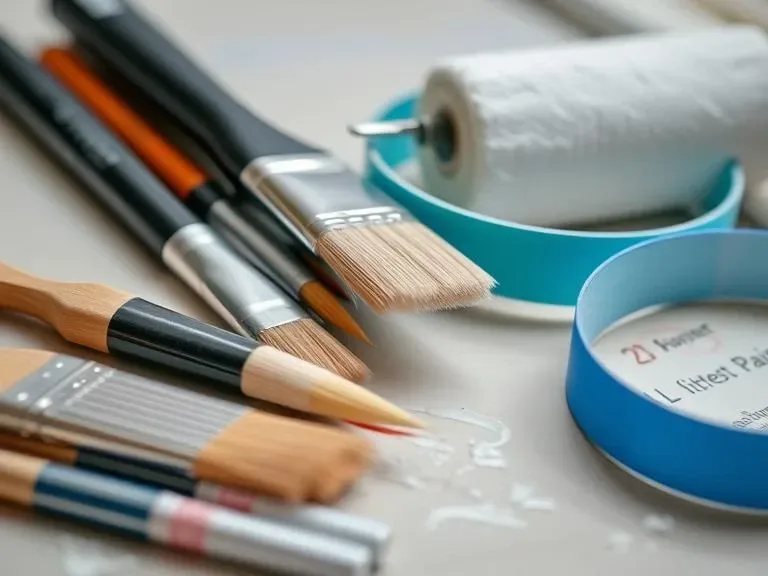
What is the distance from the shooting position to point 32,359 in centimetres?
43

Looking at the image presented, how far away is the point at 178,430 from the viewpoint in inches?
15.4

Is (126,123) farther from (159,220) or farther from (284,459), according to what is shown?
(284,459)

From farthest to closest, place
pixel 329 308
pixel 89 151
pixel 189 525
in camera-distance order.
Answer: pixel 89 151 < pixel 329 308 < pixel 189 525

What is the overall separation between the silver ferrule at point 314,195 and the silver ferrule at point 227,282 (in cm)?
3

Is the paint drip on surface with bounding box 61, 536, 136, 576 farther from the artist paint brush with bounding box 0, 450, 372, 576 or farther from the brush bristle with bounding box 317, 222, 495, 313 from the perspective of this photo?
the brush bristle with bounding box 317, 222, 495, 313

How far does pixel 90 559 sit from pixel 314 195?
0.21m

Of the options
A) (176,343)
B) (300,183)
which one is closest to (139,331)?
(176,343)

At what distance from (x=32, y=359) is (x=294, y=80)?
14.9 inches

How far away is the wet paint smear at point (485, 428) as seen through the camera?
43cm

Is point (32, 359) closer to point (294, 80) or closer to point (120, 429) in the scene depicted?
point (120, 429)

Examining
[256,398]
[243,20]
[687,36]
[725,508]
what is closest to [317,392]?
[256,398]

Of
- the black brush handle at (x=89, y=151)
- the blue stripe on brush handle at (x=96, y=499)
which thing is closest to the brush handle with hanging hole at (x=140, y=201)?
the black brush handle at (x=89, y=151)

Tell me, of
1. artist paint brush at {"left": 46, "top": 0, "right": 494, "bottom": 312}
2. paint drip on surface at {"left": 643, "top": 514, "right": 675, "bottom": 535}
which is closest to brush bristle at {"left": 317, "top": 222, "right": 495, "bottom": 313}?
artist paint brush at {"left": 46, "top": 0, "right": 494, "bottom": 312}

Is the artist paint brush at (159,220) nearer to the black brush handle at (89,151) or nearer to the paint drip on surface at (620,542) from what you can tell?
the black brush handle at (89,151)
